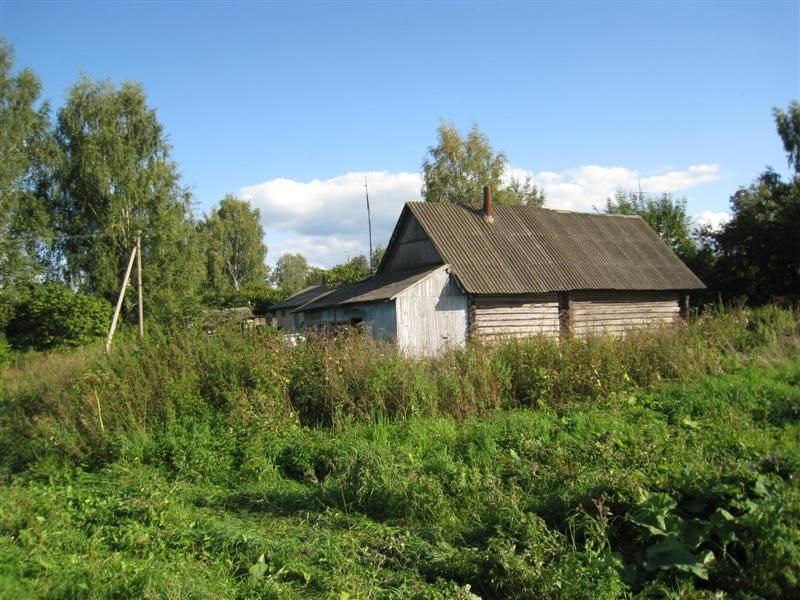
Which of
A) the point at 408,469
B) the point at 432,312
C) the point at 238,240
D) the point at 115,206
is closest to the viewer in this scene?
the point at 408,469

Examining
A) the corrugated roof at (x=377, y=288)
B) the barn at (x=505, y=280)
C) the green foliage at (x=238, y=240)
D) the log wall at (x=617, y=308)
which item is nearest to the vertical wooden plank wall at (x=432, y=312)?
the barn at (x=505, y=280)

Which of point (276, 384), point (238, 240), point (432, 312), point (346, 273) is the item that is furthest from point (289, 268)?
point (276, 384)

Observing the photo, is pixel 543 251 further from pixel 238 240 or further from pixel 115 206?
pixel 238 240

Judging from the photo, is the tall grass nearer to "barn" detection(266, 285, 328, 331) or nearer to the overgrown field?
the overgrown field

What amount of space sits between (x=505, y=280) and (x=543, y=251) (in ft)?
10.2

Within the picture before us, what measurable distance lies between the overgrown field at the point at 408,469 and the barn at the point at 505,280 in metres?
6.90

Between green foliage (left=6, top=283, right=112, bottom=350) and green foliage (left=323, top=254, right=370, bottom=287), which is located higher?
green foliage (left=323, top=254, right=370, bottom=287)

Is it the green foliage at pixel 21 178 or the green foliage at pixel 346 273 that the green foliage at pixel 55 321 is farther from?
the green foliage at pixel 346 273

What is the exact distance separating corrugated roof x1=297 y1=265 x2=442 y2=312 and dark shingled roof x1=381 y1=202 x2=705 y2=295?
1122 millimetres

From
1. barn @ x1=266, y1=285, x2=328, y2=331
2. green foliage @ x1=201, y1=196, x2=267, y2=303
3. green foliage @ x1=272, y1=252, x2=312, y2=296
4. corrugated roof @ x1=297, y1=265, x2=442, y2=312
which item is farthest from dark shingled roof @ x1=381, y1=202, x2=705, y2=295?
green foliage @ x1=272, y1=252, x2=312, y2=296

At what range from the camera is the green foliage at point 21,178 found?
26.4m

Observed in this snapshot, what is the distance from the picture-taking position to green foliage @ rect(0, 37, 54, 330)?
26.4 m

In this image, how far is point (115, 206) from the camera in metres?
30.7

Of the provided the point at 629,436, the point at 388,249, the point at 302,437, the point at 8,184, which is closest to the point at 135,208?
the point at 8,184
